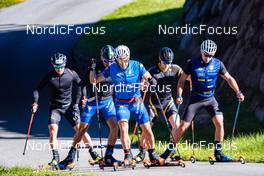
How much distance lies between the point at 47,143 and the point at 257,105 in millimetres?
6159

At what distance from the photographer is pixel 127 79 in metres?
16.7

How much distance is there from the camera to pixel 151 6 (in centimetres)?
4659

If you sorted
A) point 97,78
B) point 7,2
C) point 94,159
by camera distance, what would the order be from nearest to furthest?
point 97,78
point 94,159
point 7,2

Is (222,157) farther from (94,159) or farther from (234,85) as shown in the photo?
(94,159)

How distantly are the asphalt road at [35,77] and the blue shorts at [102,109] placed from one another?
119 centimetres

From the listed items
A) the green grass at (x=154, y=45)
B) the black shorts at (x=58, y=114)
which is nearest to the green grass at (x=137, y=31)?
the green grass at (x=154, y=45)

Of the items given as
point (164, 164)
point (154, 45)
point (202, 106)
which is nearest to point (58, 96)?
point (164, 164)

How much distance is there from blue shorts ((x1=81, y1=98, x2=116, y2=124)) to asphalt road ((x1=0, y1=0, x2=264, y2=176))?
3.91ft

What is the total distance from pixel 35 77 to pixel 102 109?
54.7ft

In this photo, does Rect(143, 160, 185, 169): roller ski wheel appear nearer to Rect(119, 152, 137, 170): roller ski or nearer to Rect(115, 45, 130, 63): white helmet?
Rect(119, 152, 137, 170): roller ski

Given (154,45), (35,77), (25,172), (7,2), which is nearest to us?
(25,172)

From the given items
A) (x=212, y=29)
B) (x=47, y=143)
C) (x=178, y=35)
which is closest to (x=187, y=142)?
(x=47, y=143)

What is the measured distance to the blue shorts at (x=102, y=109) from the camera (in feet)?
57.6

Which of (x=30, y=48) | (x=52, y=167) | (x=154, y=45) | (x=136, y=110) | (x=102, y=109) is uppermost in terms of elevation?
(x=30, y=48)
